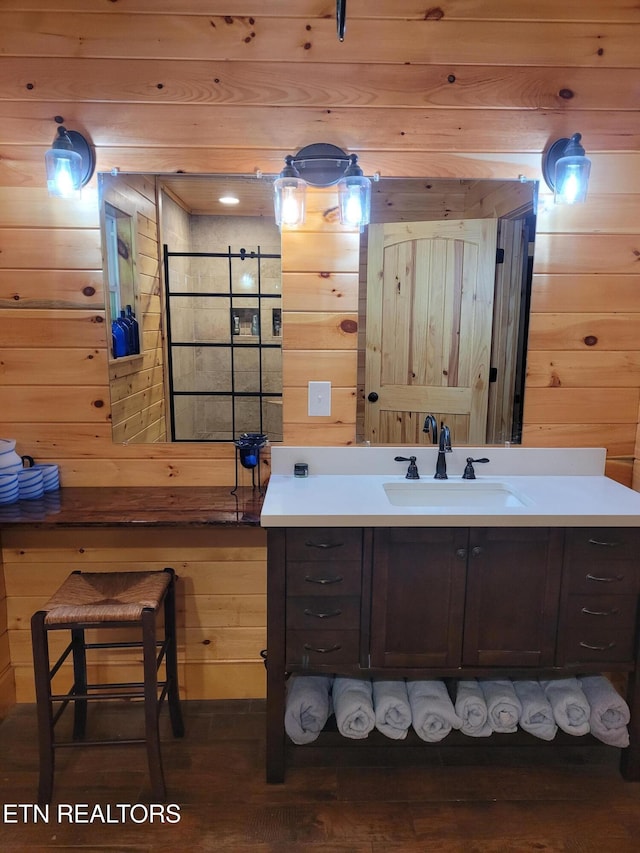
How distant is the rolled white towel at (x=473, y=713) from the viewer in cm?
174

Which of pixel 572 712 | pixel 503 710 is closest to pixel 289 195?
pixel 503 710

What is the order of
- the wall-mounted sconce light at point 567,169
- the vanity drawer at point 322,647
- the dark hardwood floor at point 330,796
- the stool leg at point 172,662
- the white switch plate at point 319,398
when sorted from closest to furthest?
1. the dark hardwood floor at point 330,796
2. the vanity drawer at point 322,647
3. the wall-mounted sconce light at point 567,169
4. the stool leg at point 172,662
5. the white switch plate at point 319,398

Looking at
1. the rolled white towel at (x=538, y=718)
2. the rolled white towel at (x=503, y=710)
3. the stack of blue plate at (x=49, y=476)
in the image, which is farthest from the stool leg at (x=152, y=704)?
the rolled white towel at (x=538, y=718)

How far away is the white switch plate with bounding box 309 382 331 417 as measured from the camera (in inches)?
80.5

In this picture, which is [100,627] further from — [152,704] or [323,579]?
[323,579]

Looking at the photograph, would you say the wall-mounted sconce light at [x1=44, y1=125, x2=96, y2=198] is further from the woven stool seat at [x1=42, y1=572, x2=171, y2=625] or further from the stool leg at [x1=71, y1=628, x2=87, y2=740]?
the stool leg at [x1=71, y1=628, x2=87, y2=740]

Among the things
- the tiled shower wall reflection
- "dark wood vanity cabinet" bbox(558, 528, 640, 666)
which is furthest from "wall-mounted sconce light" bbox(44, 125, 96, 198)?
"dark wood vanity cabinet" bbox(558, 528, 640, 666)

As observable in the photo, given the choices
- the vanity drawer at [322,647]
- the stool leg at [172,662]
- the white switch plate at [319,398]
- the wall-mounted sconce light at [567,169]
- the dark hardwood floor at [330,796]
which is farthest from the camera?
the white switch plate at [319,398]

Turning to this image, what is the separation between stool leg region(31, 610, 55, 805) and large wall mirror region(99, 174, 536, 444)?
74 centimetres

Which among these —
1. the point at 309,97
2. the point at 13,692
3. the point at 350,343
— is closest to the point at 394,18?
the point at 309,97

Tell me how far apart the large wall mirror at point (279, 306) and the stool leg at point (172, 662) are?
0.59m

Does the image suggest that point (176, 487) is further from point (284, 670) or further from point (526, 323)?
point (526, 323)

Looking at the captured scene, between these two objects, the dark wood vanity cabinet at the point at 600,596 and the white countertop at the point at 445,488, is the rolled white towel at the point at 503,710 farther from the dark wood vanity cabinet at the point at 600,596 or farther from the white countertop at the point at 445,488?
the white countertop at the point at 445,488

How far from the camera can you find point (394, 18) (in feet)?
6.02
